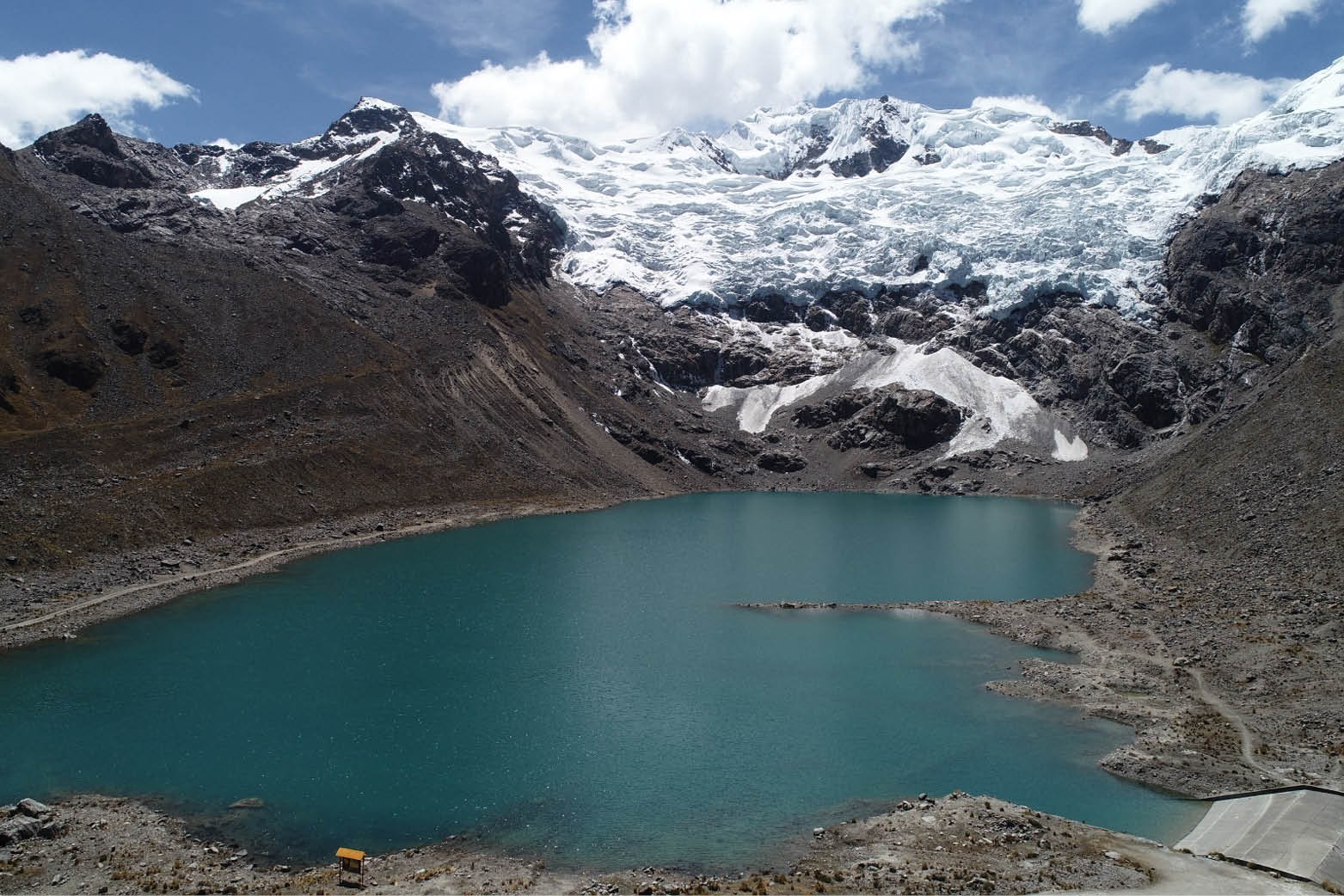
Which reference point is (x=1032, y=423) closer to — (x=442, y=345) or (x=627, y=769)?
(x=442, y=345)

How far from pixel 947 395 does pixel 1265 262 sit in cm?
5355

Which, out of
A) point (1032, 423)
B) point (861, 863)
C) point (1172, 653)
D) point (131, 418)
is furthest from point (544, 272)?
point (861, 863)

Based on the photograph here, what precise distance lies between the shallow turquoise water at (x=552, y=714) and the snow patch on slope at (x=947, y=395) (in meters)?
80.1

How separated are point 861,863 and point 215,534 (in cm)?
6689

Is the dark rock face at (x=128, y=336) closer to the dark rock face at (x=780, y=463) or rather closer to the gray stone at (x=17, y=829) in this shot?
the gray stone at (x=17, y=829)

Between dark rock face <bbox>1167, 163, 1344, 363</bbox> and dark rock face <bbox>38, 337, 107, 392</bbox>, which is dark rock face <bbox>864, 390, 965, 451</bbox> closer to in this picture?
dark rock face <bbox>1167, 163, 1344, 363</bbox>

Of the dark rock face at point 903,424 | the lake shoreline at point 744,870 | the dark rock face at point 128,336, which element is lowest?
the lake shoreline at point 744,870

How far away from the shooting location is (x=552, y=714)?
40.1 metres

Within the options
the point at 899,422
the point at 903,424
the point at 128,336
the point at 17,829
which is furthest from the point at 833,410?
the point at 17,829

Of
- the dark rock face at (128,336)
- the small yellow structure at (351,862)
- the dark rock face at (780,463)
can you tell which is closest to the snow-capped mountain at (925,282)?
the dark rock face at (780,463)

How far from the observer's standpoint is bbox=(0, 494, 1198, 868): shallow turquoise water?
30.1m

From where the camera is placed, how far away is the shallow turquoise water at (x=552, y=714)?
30.1 m

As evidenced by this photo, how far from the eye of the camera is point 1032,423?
15062 cm

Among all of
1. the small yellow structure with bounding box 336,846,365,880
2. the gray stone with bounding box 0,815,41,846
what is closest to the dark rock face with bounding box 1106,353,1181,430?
the small yellow structure with bounding box 336,846,365,880
